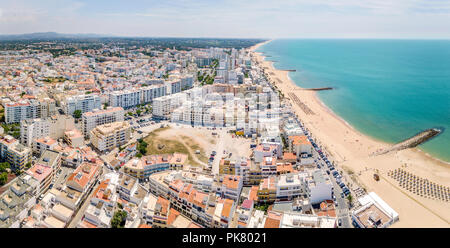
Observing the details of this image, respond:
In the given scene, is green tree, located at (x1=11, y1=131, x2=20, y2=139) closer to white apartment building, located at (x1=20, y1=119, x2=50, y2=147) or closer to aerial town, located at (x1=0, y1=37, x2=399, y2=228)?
aerial town, located at (x1=0, y1=37, x2=399, y2=228)

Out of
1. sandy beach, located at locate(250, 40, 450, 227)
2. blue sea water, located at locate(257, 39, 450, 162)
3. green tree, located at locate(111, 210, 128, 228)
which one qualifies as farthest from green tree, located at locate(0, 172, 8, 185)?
blue sea water, located at locate(257, 39, 450, 162)

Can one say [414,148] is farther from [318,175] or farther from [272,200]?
[272,200]

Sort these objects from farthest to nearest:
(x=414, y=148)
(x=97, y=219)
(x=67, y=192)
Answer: (x=414, y=148)
(x=67, y=192)
(x=97, y=219)

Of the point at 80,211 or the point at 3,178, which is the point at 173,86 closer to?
the point at 3,178

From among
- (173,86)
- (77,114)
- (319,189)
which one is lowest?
(319,189)

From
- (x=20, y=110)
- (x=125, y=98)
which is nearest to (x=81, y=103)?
(x=125, y=98)
